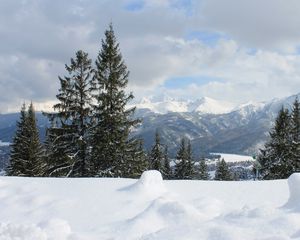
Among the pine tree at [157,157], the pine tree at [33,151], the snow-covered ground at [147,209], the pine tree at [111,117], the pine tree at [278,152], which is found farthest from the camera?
the pine tree at [157,157]

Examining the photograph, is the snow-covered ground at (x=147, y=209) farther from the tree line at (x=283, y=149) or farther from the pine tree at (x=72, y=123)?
the tree line at (x=283, y=149)

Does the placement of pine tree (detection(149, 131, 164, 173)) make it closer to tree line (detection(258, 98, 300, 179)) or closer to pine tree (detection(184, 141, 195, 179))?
pine tree (detection(184, 141, 195, 179))

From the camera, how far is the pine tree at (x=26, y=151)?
3512cm

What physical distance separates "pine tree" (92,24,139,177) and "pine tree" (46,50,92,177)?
2.33 feet

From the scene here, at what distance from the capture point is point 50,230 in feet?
25.2

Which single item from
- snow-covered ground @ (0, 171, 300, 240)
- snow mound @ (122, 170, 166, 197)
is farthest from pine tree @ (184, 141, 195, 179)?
snow mound @ (122, 170, 166, 197)

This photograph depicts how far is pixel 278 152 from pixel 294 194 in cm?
3005

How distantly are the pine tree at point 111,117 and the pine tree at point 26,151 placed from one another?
9420 millimetres

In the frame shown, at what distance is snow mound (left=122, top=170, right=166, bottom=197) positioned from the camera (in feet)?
37.0

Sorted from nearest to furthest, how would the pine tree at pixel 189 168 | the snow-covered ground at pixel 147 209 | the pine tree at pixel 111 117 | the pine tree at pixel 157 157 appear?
the snow-covered ground at pixel 147 209
the pine tree at pixel 111 117
the pine tree at pixel 157 157
the pine tree at pixel 189 168

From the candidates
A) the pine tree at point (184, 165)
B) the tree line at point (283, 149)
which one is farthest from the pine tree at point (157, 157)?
the tree line at point (283, 149)

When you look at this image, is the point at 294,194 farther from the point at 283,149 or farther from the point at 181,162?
the point at 181,162

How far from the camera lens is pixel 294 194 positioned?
27.6ft

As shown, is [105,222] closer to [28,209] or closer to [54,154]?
[28,209]
